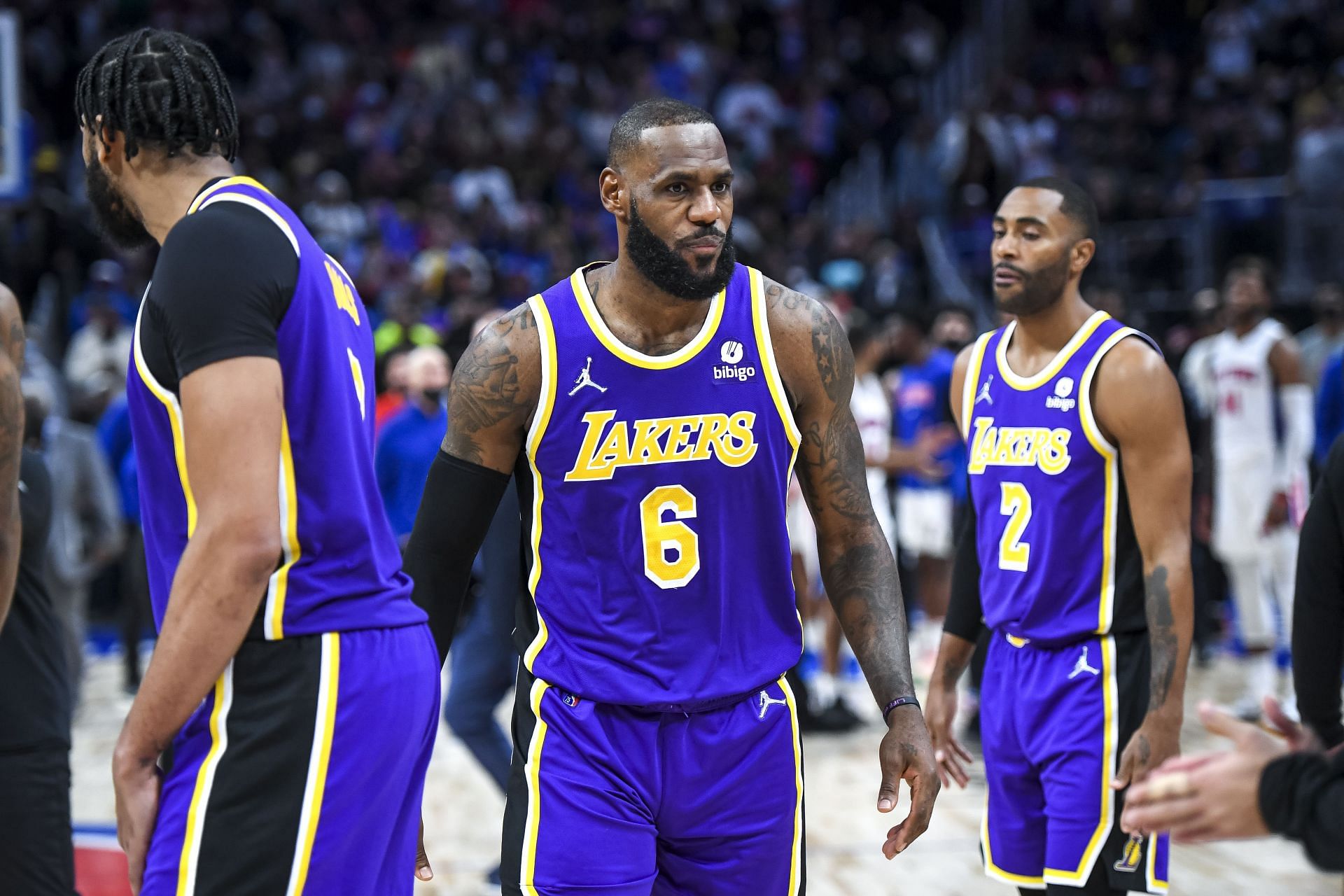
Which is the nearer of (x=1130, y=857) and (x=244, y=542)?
(x=244, y=542)

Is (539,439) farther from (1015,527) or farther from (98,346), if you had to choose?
(98,346)

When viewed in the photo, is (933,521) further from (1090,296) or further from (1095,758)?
(1095,758)

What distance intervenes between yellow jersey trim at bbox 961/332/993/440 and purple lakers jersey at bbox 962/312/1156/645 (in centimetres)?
17

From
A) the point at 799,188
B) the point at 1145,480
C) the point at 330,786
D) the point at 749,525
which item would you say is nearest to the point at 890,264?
the point at 799,188

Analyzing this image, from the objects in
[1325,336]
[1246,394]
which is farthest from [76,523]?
[1325,336]

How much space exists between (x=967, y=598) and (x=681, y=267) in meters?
1.72

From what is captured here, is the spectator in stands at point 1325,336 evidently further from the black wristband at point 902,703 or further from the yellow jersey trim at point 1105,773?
the black wristband at point 902,703

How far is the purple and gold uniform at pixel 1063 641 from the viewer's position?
145 inches

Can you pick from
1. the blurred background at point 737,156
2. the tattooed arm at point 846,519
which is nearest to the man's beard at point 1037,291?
the tattooed arm at point 846,519

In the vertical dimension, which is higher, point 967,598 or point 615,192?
point 615,192

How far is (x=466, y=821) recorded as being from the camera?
21.5 feet

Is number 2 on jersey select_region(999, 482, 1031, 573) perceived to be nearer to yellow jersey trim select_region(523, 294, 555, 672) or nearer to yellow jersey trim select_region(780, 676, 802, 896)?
yellow jersey trim select_region(780, 676, 802, 896)

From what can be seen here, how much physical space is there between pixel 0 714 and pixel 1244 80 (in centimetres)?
1639

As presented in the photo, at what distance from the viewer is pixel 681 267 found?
116 inches
